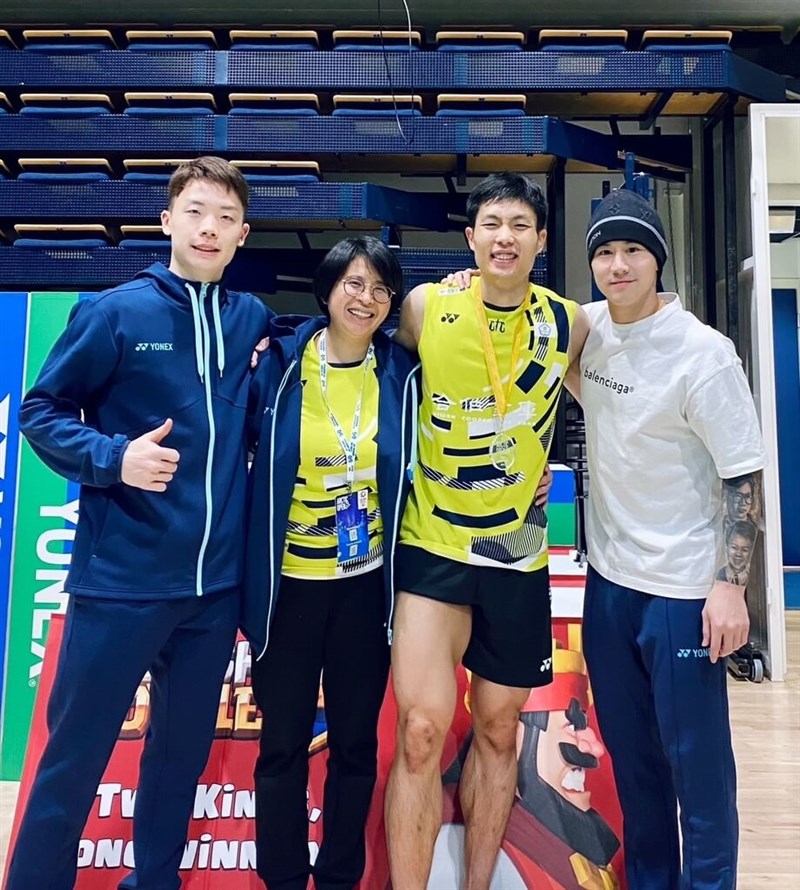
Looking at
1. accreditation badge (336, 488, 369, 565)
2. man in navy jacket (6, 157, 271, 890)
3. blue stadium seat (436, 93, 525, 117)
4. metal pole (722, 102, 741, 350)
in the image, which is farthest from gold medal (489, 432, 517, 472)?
blue stadium seat (436, 93, 525, 117)

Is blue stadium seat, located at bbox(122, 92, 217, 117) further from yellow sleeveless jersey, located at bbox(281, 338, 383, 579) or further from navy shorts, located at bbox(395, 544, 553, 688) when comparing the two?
navy shorts, located at bbox(395, 544, 553, 688)

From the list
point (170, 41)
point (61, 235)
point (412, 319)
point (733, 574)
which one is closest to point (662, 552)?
point (733, 574)

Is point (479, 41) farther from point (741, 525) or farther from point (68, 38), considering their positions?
point (741, 525)

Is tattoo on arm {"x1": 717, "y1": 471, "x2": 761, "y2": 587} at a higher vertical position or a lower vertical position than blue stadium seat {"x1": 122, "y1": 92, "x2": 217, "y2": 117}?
lower

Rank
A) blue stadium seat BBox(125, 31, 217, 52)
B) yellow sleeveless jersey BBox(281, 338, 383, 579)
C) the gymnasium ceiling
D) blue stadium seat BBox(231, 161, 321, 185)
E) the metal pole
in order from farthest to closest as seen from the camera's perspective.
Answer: the gymnasium ceiling < blue stadium seat BBox(125, 31, 217, 52) < blue stadium seat BBox(231, 161, 321, 185) < the metal pole < yellow sleeveless jersey BBox(281, 338, 383, 579)

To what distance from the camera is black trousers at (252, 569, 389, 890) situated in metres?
1.58

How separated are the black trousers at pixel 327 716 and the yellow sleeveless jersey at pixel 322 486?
0.13ft

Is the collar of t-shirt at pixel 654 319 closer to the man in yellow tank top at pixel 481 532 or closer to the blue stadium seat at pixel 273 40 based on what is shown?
the man in yellow tank top at pixel 481 532

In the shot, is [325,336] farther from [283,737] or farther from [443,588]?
[283,737]

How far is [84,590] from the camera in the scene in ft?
4.68

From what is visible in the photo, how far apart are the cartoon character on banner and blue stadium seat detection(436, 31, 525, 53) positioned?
4.36 meters

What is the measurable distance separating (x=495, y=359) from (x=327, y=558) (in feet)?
1.95

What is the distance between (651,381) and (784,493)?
17.3 ft

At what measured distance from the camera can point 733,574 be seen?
1.54 m
